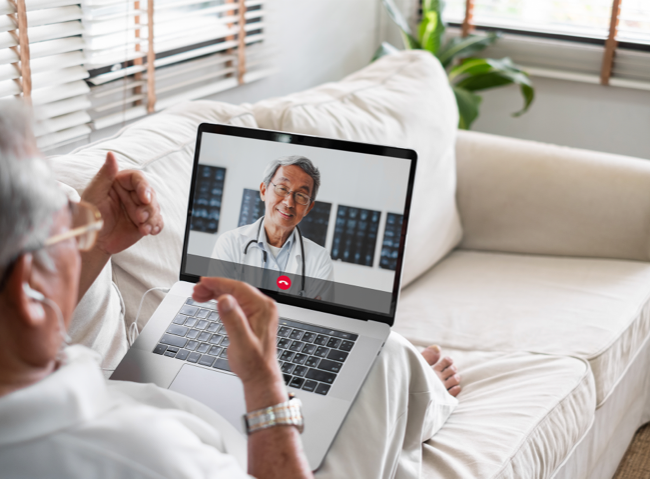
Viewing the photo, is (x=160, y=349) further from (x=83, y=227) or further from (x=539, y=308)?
(x=539, y=308)

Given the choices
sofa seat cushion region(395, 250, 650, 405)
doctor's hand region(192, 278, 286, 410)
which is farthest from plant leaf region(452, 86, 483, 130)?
doctor's hand region(192, 278, 286, 410)

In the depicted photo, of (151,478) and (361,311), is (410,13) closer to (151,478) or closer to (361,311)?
(361,311)

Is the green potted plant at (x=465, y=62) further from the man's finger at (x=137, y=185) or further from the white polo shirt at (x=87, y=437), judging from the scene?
the white polo shirt at (x=87, y=437)

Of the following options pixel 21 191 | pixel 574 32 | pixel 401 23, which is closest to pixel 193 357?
pixel 21 191

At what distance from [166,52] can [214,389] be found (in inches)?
55.4

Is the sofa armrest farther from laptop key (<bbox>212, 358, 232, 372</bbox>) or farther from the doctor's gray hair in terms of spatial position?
laptop key (<bbox>212, 358, 232, 372</bbox>)

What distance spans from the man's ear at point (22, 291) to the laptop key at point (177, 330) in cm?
42

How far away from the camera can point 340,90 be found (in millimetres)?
1724

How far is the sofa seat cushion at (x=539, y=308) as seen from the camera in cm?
→ 142

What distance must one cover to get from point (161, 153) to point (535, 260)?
111 centimetres

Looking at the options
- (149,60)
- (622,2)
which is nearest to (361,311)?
(149,60)

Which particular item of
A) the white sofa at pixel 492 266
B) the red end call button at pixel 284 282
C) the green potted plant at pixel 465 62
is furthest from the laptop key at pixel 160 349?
the green potted plant at pixel 465 62

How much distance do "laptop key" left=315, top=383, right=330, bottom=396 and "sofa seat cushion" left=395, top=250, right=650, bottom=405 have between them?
620 millimetres

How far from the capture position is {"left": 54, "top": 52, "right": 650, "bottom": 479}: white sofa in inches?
43.7
